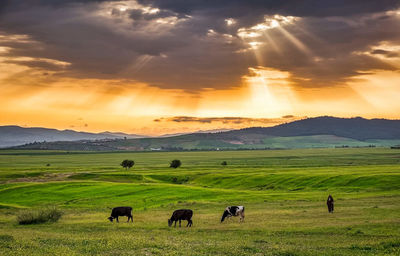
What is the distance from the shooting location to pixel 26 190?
84812 millimetres

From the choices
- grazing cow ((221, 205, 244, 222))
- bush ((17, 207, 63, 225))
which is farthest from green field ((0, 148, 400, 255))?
grazing cow ((221, 205, 244, 222))

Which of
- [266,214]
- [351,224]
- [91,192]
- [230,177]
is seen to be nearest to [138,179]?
[230,177]

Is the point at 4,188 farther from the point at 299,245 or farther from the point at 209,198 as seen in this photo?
the point at 299,245

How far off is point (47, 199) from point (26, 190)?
40.1 ft

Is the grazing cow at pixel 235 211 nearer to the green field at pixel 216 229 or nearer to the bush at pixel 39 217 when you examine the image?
the green field at pixel 216 229

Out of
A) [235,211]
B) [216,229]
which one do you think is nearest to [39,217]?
[216,229]

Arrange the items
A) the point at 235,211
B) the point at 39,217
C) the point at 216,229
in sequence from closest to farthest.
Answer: the point at 216,229, the point at 235,211, the point at 39,217

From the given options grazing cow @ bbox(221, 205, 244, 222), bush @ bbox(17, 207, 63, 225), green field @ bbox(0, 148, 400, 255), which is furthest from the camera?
bush @ bbox(17, 207, 63, 225)

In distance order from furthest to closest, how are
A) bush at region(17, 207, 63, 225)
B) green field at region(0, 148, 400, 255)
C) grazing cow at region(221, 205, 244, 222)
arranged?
bush at region(17, 207, 63, 225), grazing cow at region(221, 205, 244, 222), green field at region(0, 148, 400, 255)

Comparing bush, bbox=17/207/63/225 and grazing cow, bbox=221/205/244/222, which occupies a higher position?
grazing cow, bbox=221/205/244/222

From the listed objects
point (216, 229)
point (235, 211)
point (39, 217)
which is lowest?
point (39, 217)

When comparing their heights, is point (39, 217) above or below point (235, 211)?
below

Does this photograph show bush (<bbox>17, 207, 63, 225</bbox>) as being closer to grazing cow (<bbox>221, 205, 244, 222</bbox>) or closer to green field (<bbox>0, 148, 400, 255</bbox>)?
green field (<bbox>0, 148, 400, 255</bbox>)

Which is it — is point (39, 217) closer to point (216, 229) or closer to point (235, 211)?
point (216, 229)
